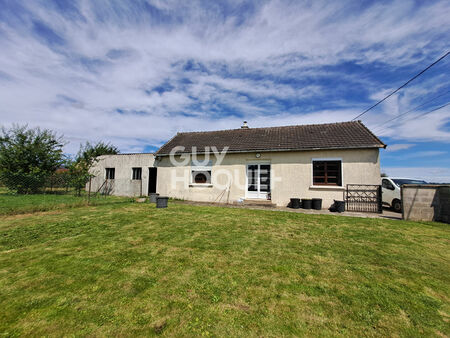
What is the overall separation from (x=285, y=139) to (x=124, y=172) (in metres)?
12.9

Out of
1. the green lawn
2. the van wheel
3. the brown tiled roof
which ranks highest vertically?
the brown tiled roof

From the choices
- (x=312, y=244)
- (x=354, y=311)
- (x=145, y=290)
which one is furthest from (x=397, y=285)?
(x=145, y=290)

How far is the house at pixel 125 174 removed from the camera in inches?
621

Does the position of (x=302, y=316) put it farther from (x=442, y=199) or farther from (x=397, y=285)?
(x=442, y=199)

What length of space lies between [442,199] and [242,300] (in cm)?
982

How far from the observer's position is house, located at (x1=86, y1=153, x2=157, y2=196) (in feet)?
51.8

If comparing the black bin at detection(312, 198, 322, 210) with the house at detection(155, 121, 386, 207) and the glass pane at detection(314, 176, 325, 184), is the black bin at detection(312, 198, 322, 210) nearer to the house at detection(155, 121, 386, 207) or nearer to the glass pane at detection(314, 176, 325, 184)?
the house at detection(155, 121, 386, 207)

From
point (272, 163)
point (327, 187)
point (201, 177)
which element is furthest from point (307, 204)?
point (201, 177)

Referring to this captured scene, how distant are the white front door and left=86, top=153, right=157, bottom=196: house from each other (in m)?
7.97

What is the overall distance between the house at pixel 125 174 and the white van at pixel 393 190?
51.3 feet

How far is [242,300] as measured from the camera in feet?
8.73

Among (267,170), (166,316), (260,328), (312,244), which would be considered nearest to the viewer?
(260,328)

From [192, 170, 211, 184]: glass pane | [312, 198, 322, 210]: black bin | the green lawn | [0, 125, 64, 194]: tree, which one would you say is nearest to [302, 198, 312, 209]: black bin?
[312, 198, 322, 210]: black bin

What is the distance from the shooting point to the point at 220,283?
306cm
